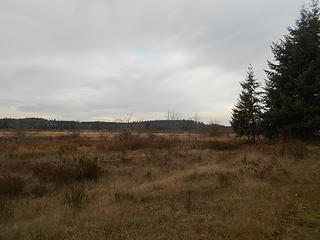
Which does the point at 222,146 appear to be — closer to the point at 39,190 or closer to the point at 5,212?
the point at 39,190

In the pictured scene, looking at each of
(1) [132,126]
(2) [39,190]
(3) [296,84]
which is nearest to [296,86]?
(3) [296,84]

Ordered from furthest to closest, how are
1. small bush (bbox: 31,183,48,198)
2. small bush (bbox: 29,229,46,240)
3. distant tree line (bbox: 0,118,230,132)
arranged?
distant tree line (bbox: 0,118,230,132) < small bush (bbox: 31,183,48,198) < small bush (bbox: 29,229,46,240)

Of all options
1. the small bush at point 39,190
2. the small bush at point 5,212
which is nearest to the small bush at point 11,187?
the small bush at point 39,190

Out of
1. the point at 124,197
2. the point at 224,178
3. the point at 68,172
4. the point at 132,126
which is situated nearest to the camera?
the point at 124,197

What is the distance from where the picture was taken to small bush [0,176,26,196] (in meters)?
8.72

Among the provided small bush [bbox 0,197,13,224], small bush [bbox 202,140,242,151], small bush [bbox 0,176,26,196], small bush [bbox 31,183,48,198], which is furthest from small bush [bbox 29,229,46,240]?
small bush [bbox 202,140,242,151]

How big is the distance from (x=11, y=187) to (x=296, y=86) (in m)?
21.1

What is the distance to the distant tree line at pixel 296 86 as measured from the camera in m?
21.2

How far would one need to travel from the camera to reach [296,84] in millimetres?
21438

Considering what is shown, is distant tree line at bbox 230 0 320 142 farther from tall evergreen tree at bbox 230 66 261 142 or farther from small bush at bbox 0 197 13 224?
small bush at bbox 0 197 13 224

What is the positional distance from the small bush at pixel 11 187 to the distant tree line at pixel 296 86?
61.0 feet

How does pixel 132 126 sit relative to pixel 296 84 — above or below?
below

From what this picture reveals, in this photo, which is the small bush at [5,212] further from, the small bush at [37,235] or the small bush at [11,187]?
the small bush at [11,187]

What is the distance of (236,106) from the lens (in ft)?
94.7
